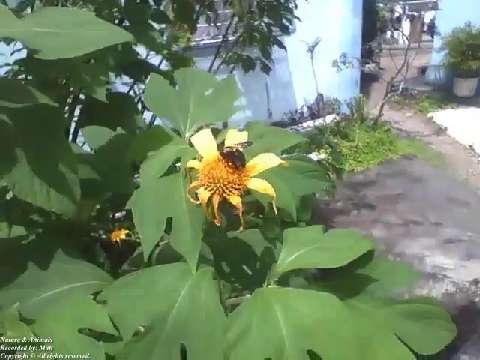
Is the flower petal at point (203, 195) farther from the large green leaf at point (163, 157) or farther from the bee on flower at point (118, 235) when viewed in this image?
the bee on flower at point (118, 235)

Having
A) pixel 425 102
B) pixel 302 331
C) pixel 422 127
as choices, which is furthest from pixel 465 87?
pixel 302 331

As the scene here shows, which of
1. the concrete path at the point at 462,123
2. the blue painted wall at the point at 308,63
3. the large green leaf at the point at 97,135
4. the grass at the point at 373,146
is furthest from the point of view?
the concrete path at the point at 462,123

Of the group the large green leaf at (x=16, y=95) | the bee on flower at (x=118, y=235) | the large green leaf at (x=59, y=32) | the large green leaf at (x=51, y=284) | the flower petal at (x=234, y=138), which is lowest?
the bee on flower at (x=118, y=235)

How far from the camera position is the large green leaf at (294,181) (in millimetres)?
616

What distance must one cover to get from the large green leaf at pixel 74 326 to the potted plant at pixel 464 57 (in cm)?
544

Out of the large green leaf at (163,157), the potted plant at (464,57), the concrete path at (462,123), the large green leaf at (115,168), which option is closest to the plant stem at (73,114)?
the large green leaf at (115,168)

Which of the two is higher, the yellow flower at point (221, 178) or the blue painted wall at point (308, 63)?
the yellow flower at point (221, 178)

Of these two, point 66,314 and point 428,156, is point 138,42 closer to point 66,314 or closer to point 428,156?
point 66,314

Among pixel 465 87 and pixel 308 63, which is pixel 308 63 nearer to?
pixel 308 63

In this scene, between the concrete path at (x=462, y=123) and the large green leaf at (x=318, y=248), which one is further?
the concrete path at (x=462, y=123)

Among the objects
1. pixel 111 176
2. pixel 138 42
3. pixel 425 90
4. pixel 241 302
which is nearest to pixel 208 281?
pixel 241 302

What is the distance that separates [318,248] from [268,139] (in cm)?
13

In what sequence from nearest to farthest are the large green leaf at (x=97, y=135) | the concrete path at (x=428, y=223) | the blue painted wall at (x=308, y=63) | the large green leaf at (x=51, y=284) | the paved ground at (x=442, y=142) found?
the large green leaf at (x=51, y=284)
the large green leaf at (x=97, y=135)
the concrete path at (x=428, y=223)
the paved ground at (x=442, y=142)
the blue painted wall at (x=308, y=63)

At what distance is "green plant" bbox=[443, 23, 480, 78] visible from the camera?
543cm
